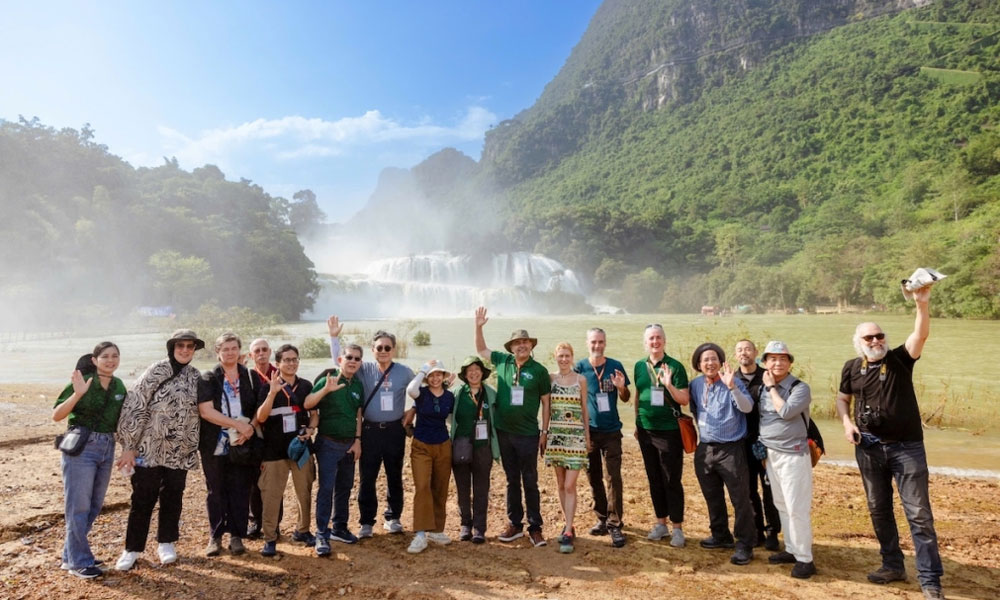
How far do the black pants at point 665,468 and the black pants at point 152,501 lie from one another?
11.5ft

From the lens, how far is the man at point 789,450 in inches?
137

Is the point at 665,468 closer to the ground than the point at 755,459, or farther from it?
closer to the ground

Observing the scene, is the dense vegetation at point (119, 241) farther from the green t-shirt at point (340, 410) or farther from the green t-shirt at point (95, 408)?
the green t-shirt at point (340, 410)

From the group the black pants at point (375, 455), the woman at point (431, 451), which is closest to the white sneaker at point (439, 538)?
the woman at point (431, 451)

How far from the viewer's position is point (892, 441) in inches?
131

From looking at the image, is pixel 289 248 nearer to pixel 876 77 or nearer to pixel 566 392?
pixel 566 392

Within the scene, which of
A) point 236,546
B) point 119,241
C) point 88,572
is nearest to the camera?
point 88,572

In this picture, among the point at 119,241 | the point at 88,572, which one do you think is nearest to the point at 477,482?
the point at 88,572

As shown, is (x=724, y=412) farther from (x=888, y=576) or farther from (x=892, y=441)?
(x=888, y=576)

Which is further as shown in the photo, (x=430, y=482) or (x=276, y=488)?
(x=430, y=482)

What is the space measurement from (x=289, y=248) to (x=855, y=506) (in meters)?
57.1

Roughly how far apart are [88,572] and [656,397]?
13.6ft

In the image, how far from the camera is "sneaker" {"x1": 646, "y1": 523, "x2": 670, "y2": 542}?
13.9 ft

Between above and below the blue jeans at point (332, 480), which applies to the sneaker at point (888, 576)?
below
